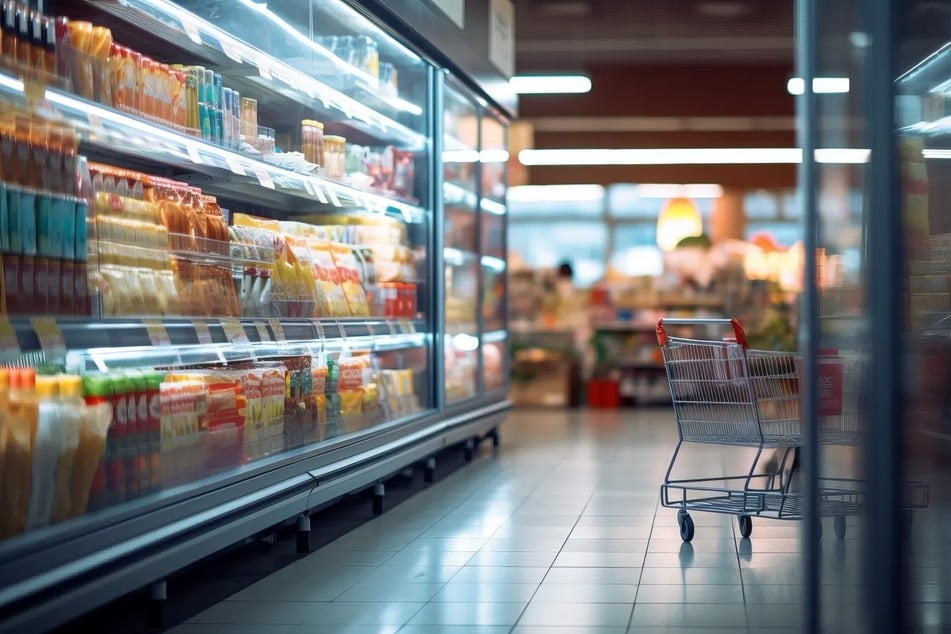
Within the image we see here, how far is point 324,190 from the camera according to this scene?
5.16 m

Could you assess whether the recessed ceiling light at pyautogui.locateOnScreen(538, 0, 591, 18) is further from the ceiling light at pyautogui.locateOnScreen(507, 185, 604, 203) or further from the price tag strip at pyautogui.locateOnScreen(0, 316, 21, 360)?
the price tag strip at pyautogui.locateOnScreen(0, 316, 21, 360)

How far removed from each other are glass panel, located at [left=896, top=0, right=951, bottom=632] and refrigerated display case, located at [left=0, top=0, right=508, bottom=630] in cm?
200

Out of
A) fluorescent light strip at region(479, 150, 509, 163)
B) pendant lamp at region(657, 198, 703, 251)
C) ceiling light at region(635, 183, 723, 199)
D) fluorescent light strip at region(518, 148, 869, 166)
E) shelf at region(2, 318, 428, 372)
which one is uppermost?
fluorescent light strip at region(518, 148, 869, 166)

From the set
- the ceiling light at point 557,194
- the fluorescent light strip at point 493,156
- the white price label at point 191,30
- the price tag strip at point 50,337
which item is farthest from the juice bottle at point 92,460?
the ceiling light at point 557,194

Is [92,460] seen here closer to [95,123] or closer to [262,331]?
[95,123]

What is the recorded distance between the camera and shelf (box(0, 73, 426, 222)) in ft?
10.3

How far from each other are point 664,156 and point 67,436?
12431mm

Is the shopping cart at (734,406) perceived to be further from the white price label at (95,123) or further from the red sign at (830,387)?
the white price label at (95,123)

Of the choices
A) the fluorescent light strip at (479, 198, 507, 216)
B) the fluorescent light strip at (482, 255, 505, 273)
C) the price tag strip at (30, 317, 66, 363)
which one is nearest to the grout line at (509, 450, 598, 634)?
the price tag strip at (30, 317, 66, 363)

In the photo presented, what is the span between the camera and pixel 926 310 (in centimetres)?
266

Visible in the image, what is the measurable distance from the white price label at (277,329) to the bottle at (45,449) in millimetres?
1563

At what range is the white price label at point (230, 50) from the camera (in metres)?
4.17

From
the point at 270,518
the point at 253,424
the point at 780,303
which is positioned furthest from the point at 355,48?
the point at 780,303

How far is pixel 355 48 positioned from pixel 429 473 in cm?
243
